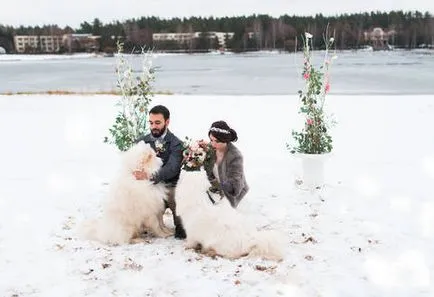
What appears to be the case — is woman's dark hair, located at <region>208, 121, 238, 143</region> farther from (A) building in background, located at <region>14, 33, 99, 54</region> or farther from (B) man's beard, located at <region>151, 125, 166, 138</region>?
(A) building in background, located at <region>14, 33, 99, 54</region>

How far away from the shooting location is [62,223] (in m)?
5.70

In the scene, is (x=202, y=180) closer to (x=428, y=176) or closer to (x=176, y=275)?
(x=176, y=275)

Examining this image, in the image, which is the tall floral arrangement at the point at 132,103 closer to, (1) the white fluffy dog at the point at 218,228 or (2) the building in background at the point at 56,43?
(1) the white fluffy dog at the point at 218,228

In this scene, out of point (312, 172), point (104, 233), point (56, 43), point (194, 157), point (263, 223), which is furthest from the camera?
point (56, 43)

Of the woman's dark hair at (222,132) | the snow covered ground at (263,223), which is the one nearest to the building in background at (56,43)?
the snow covered ground at (263,223)

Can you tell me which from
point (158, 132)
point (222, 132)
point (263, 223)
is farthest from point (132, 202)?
point (263, 223)

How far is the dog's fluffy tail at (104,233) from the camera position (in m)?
4.93

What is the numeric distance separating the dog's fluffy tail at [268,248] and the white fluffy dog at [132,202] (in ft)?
3.43

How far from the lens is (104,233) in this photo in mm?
5000

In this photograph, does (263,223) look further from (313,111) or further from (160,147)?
(313,111)

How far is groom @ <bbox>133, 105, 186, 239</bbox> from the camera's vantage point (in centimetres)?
505

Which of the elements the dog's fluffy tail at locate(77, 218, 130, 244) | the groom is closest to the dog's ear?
the groom

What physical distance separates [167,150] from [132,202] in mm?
693

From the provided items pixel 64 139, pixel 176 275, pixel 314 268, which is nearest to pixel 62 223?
pixel 176 275
